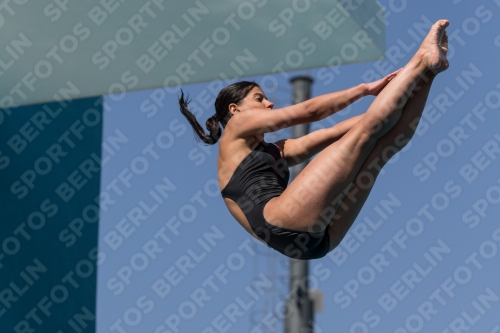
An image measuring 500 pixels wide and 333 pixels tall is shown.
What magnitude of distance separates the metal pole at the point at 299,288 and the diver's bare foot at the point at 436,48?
9.91ft

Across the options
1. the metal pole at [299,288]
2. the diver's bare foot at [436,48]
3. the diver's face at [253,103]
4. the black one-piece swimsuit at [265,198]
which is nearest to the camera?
the diver's bare foot at [436,48]

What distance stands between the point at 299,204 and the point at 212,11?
199 cm

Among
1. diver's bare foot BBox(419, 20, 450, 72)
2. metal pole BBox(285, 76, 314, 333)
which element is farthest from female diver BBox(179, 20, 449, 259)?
metal pole BBox(285, 76, 314, 333)

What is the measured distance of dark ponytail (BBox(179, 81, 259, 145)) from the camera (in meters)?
3.14

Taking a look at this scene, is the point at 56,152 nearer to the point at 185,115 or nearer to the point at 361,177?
the point at 185,115

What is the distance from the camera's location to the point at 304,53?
4590 mm

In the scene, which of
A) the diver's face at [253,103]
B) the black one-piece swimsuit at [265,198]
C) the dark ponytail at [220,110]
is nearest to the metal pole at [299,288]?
the dark ponytail at [220,110]

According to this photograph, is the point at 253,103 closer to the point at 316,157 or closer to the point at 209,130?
the point at 209,130

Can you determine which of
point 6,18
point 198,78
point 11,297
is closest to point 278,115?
point 198,78

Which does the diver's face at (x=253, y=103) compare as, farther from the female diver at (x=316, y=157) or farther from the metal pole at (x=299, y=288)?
the metal pole at (x=299, y=288)

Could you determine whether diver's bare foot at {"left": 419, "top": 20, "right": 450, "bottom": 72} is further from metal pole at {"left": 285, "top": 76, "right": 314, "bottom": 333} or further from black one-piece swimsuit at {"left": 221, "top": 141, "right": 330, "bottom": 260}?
metal pole at {"left": 285, "top": 76, "right": 314, "bottom": 333}

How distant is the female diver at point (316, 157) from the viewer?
275cm

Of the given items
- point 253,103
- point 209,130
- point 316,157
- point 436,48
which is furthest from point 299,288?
point 436,48

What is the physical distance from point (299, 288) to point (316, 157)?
3183 millimetres
